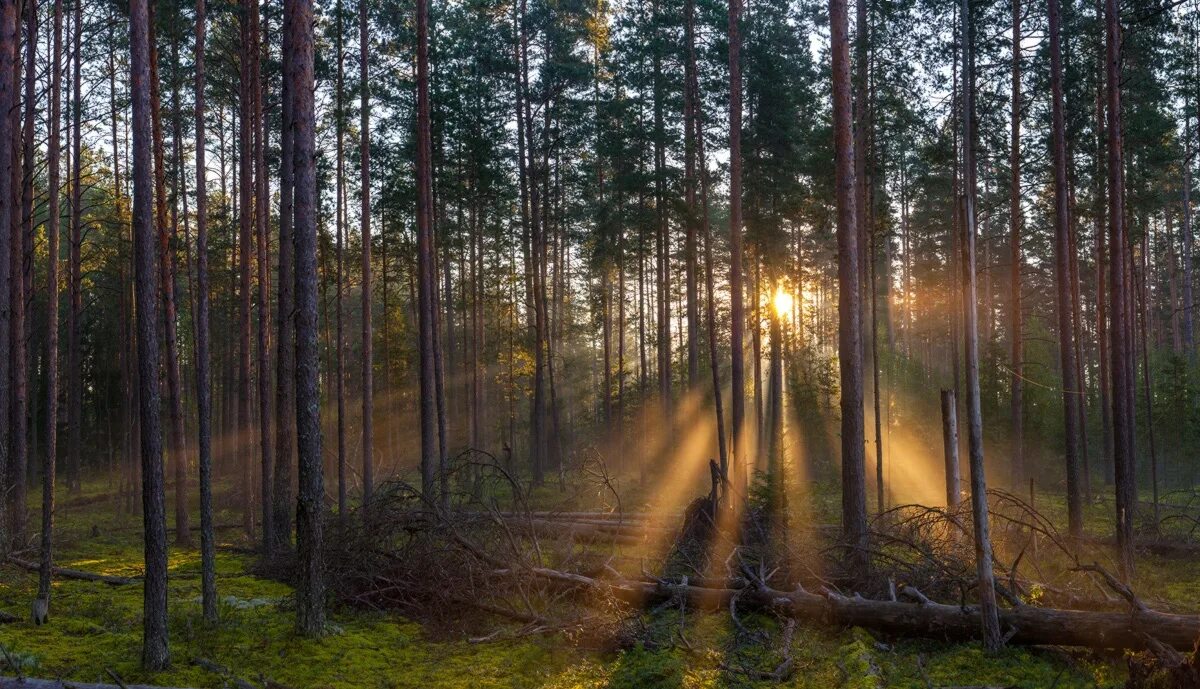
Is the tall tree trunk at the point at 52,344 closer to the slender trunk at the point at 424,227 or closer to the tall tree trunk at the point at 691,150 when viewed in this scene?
the slender trunk at the point at 424,227

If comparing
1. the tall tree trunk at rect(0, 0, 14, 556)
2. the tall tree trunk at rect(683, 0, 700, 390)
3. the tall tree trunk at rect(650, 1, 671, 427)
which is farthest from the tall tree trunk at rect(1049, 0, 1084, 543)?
Answer: the tall tree trunk at rect(0, 0, 14, 556)

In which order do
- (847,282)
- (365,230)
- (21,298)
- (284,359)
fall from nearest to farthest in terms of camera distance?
(284,359) < (847,282) < (21,298) < (365,230)

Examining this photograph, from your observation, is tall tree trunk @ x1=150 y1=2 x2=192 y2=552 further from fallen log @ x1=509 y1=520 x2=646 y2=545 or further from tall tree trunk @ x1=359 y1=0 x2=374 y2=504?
fallen log @ x1=509 y1=520 x2=646 y2=545

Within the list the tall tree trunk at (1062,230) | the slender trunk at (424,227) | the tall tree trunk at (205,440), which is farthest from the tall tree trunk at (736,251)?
the tall tree trunk at (205,440)

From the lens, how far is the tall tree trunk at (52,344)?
8.99 m

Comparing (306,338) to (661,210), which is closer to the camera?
(306,338)

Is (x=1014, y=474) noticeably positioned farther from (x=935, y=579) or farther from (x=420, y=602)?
(x=420, y=602)

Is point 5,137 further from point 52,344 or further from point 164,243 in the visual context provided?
point 52,344

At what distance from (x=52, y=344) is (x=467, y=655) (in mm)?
9206

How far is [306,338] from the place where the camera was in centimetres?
917

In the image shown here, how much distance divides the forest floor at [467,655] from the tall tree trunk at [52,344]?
0.90 meters

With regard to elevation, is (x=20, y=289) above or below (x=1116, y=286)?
above

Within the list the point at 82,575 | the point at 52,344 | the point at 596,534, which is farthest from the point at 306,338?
the point at 596,534

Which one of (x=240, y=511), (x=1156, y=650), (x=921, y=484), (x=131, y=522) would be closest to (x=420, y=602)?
(x=1156, y=650)
